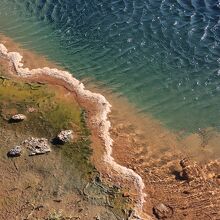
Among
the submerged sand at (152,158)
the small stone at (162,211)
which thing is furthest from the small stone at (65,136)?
the small stone at (162,211)

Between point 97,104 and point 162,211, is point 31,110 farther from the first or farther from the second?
point 162,211

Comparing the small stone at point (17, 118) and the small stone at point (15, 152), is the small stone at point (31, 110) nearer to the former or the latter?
the small stone at point (17, 118)

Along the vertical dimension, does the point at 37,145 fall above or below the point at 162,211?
above

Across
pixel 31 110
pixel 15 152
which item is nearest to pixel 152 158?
pixel 15 152

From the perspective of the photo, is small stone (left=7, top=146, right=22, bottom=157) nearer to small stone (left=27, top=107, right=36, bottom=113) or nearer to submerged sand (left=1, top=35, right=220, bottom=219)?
small stone (left=27, top=107, right=36, bottom=113)

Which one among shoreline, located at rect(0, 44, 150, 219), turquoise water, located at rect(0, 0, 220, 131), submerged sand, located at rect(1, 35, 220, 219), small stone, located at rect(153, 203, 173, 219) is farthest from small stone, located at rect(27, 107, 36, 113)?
small stone, located at rect(153, 203, 173, 219)

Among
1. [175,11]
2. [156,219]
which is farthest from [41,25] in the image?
[156,219]

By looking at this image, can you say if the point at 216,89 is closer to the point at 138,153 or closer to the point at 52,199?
the point at 138,153
